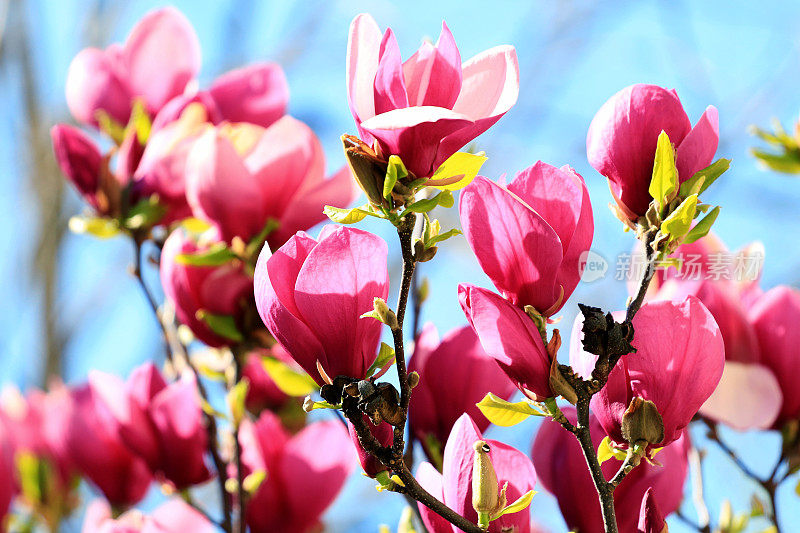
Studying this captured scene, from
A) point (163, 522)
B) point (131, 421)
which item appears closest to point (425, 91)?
point (163, 522)

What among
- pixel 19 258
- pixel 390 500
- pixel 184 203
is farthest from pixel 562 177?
pixel 19 258

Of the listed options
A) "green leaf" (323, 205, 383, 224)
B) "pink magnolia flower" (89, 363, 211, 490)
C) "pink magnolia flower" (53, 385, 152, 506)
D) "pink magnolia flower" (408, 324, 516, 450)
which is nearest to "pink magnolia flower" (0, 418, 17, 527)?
"pink magnolia flower" (53, 385, 152, 506)

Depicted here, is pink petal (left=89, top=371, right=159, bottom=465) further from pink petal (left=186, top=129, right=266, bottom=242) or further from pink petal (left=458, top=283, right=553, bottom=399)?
pink petal (left=458, top=283, right=553, bottom=399)

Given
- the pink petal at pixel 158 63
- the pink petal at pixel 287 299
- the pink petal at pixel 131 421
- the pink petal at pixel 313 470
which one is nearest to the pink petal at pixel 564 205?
the pink petal at pixel 287 299

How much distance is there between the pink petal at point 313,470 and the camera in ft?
2.18

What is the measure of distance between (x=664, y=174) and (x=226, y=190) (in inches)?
12.8

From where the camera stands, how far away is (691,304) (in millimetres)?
376

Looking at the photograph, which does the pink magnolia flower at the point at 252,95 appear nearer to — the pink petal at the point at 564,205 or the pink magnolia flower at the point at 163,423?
the pink magnolia flower at the point at 163,423

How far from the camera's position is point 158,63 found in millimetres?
845

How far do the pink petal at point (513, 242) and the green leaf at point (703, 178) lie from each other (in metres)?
0.07

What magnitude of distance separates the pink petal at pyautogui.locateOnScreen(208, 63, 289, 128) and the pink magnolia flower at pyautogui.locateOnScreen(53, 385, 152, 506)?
0.29 metres

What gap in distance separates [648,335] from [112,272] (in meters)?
2.16

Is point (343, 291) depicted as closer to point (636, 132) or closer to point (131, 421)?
point (636, 132)

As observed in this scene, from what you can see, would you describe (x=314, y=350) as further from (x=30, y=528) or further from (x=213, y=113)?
(x=30, y=528)
